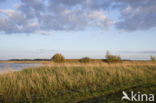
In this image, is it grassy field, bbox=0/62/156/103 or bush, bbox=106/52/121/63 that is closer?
grassy field, bbox=0/62/156/103

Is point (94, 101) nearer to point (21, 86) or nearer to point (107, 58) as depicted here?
point (21, 86)

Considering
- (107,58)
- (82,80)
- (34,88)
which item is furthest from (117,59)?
(34,88)

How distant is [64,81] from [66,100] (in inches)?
102

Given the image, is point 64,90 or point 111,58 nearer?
point 64,90

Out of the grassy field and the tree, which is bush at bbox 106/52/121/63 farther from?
the grassy field

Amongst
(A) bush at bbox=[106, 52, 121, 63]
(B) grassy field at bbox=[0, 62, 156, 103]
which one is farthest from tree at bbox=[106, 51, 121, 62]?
(B) grassy field at bbox=[0, 62, 156, 103]

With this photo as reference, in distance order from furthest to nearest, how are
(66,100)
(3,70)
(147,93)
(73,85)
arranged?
(3,70) → (73,85) → (147,93) → (66,100)

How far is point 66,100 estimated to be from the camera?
4879 millimetres

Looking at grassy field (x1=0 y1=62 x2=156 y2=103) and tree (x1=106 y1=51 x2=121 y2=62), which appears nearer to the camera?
grassy field (x1=0 y1=62 x2=156 y2=103)

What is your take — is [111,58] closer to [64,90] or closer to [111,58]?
[111,58]

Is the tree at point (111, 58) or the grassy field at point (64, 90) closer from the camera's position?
the grassy field at point (64, 90)

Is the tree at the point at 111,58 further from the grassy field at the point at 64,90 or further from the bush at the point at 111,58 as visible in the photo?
the grassy field at the point at 64,90

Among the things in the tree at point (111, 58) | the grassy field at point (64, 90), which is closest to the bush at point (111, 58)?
the tree at point (111, 58)

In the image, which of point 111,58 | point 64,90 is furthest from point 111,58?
point 64,90
